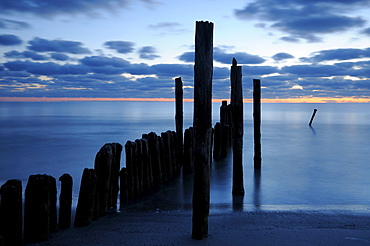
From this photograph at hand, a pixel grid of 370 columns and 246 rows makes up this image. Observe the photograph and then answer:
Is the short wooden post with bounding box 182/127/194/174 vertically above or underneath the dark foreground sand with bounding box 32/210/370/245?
above

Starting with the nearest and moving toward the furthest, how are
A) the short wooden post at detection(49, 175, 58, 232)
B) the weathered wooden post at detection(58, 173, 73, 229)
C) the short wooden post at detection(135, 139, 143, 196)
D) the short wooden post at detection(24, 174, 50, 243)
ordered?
1. the short wooden post at detection(24, 174, 50, 243)
2. the short wooden post at detection(49, 175, 58, 232)
3. the weathered wooden post at detection(58, 173, 73, 229)
4. the short wooden post at detection(135, 139, 143, 196)

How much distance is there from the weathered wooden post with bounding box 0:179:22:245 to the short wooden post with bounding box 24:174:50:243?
0.59 feet

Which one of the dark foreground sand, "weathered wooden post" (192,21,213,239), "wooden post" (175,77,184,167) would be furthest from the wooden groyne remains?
"wooden post" (175,77,184,167)

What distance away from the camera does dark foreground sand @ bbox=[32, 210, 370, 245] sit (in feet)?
16.5

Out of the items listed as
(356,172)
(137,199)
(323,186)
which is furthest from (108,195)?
(356,172)

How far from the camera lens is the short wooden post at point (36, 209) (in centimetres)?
499

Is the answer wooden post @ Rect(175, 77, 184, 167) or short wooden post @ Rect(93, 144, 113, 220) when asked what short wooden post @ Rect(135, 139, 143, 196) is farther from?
wooden post @ Rect(175, 77, 184, 167)

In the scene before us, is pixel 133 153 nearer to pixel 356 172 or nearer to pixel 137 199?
pixel 137 199

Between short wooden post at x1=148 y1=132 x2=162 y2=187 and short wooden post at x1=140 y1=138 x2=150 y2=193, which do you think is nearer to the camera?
short wooden post at x1=140 y1=138 x2=150 y2=193

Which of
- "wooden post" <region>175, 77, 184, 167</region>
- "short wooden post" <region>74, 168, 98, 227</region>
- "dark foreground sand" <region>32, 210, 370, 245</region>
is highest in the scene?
"wooden post" <region>175, 77, 184, 167</region>

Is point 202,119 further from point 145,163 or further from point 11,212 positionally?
point 145,163

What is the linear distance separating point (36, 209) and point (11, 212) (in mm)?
365

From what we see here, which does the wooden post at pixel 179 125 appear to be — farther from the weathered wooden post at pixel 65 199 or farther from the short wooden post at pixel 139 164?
the weathered wooden post at pixel 65 199

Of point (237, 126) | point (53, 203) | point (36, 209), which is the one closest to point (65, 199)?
point (53, 203)
